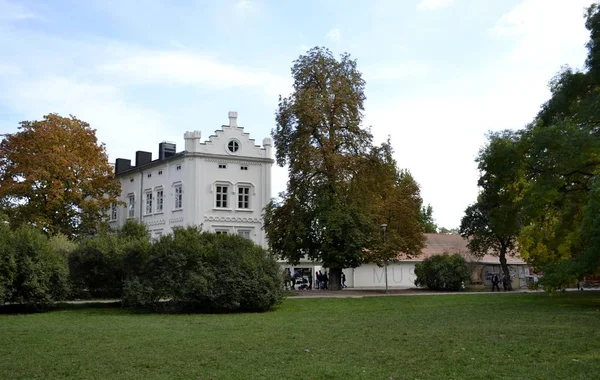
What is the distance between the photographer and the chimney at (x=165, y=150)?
5991 centimetres

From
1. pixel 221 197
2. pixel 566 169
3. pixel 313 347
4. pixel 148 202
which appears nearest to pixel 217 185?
pixel 221 197

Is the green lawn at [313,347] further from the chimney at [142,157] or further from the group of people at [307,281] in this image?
the chimney at [142,157]

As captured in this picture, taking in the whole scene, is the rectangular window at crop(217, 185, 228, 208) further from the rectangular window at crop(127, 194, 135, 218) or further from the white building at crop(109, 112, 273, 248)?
the rectangular window at crop(127, 194, 135, 218)

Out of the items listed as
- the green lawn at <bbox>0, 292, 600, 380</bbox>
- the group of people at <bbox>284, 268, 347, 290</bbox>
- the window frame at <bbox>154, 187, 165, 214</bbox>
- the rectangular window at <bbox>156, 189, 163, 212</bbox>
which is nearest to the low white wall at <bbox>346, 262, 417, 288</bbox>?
the group of people at <bbox>284, 268, 347, 290</bbox>

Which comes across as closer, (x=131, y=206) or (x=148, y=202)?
(x=148, y=202)

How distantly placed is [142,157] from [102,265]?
35.5 m

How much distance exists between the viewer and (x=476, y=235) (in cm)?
5744

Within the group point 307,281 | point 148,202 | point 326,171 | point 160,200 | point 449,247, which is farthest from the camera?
point 449,247

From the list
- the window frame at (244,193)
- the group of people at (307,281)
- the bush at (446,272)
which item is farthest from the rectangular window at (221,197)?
the bush at (446,272)

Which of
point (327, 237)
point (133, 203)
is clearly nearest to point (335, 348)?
point (327, 237)

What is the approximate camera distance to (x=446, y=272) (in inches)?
1870

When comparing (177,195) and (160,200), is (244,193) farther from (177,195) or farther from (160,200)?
(160,200)

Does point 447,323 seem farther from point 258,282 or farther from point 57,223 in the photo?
point 57,223

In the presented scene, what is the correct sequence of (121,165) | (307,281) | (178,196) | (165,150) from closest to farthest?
(178,196) → (307,281) → (165,150) → (121,165)
